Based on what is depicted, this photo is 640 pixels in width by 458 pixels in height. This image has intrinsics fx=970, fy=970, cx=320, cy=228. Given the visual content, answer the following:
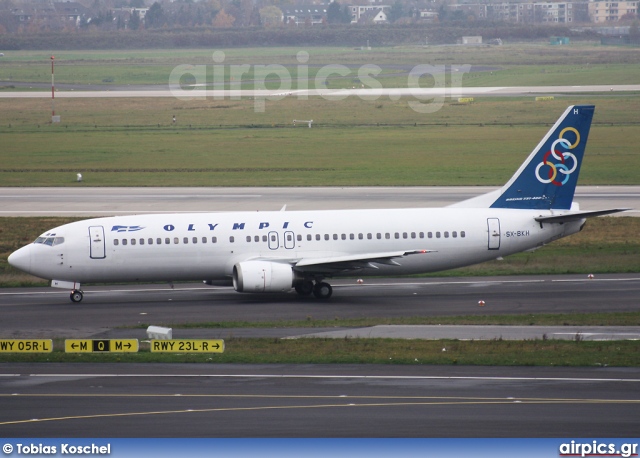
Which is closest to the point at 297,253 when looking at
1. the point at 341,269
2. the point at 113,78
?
the point at 341,269

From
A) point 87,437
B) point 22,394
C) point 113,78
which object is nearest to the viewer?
point 87,437

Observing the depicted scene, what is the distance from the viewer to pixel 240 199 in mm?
65500

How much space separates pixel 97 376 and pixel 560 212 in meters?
23.7

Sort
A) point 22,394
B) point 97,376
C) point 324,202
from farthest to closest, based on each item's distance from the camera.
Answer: point 324,202 → point 97,376 → point 22,394

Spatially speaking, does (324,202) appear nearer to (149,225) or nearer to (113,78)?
(149,225)

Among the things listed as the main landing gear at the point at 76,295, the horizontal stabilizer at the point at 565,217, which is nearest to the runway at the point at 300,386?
the main landing gear at the point at 76,295

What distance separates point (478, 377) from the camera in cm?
2714

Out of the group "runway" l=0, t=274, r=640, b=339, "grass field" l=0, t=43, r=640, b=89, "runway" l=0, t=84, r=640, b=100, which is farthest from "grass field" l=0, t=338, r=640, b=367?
"grass field" l=0, t=43, r=640, b=89

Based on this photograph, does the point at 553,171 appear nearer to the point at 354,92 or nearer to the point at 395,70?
the point at 354,92

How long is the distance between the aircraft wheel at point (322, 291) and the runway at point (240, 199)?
19107 millimetres

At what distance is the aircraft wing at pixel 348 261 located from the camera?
3975 centimetres

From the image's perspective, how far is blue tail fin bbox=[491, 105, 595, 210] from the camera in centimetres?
4331
